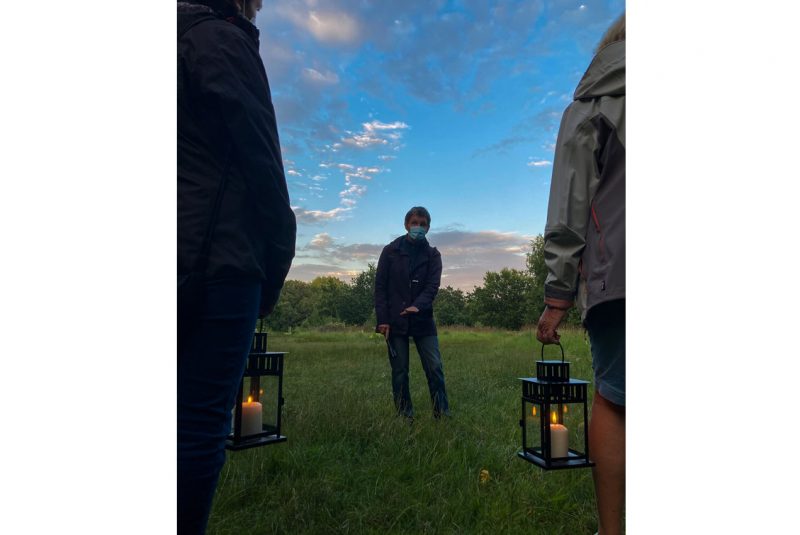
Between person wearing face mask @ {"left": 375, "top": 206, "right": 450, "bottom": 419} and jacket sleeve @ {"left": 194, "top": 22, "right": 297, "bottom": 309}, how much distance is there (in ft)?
5.85

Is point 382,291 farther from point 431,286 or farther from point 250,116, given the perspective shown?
point 250,116

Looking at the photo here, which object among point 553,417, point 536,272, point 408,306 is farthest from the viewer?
point 408,306

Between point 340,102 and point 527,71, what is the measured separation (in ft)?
2.65

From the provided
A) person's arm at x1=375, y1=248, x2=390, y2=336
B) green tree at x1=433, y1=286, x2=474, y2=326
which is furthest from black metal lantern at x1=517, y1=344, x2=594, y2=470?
person's arm at x1=375, y1=248, x2=390, y2=336

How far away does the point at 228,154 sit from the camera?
0.89 m

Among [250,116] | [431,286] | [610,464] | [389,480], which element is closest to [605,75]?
[250,116]

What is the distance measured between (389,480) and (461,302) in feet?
3.43

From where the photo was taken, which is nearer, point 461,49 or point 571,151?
point 571,151

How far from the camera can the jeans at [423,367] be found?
8.91ft
